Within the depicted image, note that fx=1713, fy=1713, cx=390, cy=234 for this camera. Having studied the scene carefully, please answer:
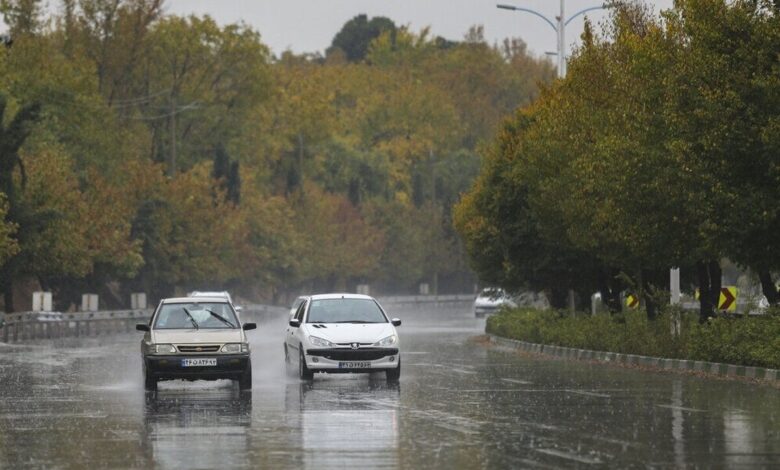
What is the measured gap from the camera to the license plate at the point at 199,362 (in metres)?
25.7

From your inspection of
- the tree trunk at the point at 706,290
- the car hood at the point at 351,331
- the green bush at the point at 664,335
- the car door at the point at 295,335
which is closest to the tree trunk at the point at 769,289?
the tree trunk at the point at 706,290

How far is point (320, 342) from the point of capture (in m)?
29.2

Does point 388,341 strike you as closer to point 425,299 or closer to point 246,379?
point 246,379

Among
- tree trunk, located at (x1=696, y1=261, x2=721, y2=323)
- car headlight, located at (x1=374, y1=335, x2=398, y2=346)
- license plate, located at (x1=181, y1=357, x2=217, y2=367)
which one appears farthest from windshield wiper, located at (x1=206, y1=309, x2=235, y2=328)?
tree trunk, located at (x1=696, y1=261, x2=721, y2=323)

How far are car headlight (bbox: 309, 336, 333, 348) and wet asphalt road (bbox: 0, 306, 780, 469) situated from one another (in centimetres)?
70

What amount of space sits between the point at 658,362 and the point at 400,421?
16.2 m

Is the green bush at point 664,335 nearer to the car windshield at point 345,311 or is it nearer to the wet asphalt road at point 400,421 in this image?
the wet asphalt road at point 400,421

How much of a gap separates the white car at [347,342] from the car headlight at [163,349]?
3817mm

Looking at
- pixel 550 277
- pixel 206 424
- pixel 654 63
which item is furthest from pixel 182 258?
pixel 206 424

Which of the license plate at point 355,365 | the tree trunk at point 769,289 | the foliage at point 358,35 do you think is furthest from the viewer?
the foliage at point 358,35

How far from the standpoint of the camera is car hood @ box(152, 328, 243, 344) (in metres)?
26.0

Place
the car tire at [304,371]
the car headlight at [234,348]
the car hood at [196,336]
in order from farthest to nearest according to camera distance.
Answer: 1. the car tire at [304,371]
2. the car headlight at [234,348]
3. the car hood at [196,336]

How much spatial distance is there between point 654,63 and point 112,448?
2048cm

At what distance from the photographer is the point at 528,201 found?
4888 centimetres
